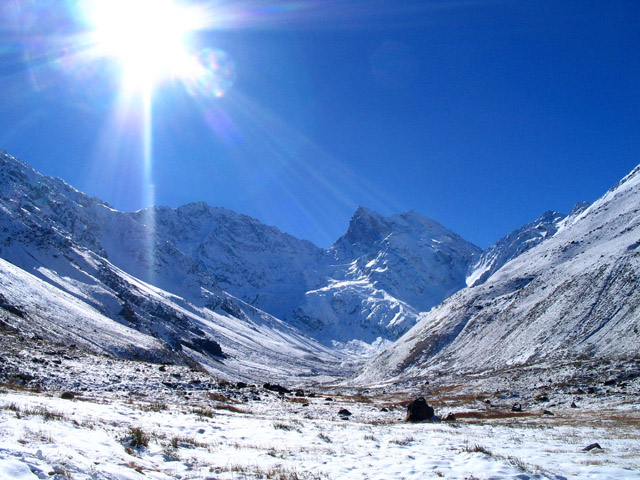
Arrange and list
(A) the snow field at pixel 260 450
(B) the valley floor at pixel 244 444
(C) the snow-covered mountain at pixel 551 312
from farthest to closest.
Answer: (C) the snow-covered mountain at pixel 551 312
(B) the valley floor at pixel 244 444
(A) the snow field at pixel 260 450

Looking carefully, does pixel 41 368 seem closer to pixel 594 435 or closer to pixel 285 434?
pixel 285 434

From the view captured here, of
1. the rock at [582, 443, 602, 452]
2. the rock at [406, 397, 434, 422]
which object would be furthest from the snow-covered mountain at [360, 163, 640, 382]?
the rock at [582, 443, 602, 452]

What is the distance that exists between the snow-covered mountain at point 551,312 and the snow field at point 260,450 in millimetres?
62184

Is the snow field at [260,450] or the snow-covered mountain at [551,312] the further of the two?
the snow-covered mountain at [551,312]

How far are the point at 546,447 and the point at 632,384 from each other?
126 ft

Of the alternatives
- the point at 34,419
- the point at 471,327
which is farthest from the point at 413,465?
the point at 471,327

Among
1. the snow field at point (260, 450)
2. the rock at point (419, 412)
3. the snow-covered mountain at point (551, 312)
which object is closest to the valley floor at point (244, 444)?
the snow field at point (260, 450)

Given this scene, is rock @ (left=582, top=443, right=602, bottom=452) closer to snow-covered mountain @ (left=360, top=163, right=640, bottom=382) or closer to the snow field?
the snow field

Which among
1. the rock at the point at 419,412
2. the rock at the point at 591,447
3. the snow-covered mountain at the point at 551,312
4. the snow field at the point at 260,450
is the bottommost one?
the snow field at the point at 260,450

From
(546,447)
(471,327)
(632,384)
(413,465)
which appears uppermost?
(471,327)

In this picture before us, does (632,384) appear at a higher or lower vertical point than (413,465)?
higher

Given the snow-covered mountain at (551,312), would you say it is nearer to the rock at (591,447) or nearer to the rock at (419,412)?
the rock at (419,412)

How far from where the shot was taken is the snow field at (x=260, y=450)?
10.7 m

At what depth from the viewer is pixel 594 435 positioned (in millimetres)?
22297
